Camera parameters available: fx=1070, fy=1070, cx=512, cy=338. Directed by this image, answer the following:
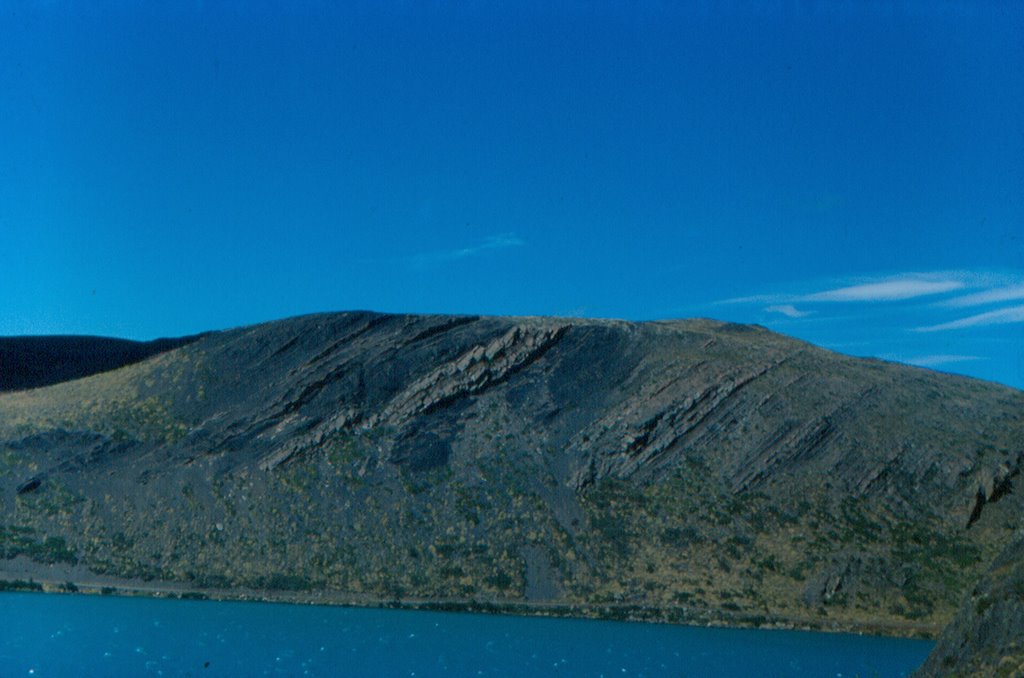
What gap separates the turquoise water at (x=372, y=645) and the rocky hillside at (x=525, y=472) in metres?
7.21

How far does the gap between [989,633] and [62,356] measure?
90.8 m

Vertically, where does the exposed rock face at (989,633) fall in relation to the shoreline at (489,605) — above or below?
above

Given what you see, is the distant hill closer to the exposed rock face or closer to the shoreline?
the shoreline

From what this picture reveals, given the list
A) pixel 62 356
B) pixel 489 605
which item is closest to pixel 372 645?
pixel 489 605

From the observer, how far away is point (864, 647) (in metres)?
45.0

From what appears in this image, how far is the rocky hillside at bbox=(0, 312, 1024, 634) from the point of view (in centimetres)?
5772

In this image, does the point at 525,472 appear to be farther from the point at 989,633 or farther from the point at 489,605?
the point at 989,633

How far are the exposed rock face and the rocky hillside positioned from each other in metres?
38.6

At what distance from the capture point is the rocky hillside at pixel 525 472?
5772 cm

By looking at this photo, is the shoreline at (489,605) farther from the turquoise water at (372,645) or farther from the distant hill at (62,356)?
the distant hill at (62,356)

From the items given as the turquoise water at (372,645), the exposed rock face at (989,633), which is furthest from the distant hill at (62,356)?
the exposed rock face at (989,633)

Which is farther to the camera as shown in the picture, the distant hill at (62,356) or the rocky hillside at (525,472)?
the distant hill at (62,356)

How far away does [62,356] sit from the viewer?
305 ft

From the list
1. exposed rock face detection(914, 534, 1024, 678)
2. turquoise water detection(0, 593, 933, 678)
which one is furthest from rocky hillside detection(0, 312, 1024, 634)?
exposed rock face detection(914, 534, 1024, 678)
